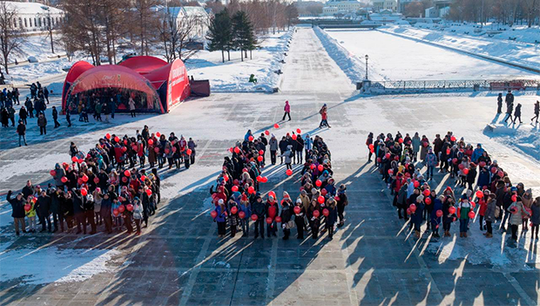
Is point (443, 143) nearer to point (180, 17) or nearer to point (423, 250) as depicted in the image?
point (423, 250)

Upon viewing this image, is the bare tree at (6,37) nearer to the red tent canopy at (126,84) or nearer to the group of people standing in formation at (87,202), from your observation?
the red tent canopy at (126,84)

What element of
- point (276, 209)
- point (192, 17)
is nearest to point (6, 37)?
point (276, 209)

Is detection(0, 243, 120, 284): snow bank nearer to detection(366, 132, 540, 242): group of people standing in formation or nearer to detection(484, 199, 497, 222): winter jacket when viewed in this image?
detection(366, 132, 540, 242): group of people standing in formation

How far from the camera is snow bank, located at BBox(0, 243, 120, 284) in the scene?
426 inches

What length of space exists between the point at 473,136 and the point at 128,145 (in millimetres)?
15754

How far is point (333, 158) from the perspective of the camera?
19641 mm

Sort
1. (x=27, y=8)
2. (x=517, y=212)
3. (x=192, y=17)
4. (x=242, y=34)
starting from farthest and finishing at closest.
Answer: (x=192, y=17)
(x=27, y=8)
(x=242, y=34)
(x=517, y=212)

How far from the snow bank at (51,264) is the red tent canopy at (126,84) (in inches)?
663

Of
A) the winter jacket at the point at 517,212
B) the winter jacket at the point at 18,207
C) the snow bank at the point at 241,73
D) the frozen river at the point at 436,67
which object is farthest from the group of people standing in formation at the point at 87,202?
the frozen river at the point at 436,67

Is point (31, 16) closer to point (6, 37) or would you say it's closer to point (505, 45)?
point (6, 37)

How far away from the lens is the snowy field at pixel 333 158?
1112 cm

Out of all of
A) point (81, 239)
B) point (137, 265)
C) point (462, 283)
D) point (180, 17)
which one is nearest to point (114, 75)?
point (81, 239)

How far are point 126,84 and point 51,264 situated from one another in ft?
59.4

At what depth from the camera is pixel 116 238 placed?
1273 cm
